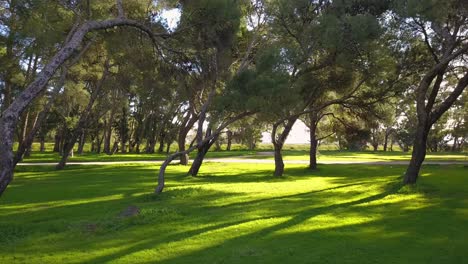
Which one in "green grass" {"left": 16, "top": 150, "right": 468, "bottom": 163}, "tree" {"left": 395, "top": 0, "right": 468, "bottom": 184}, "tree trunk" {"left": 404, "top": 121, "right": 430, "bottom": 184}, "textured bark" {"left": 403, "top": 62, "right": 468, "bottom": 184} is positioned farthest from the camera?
"green grass" {"left": 16, "top": 150, "right": 468, "bottom": 163}

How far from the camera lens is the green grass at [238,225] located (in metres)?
8.65

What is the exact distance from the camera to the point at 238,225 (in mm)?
11242

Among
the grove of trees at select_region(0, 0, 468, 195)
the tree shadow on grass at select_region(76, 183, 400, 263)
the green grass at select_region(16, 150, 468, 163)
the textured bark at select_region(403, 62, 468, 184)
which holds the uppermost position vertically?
the grove of trees at select_region(0, 0, 468, 195)

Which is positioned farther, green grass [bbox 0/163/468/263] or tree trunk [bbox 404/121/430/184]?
tree trunk [bbox 404/121/430/184]

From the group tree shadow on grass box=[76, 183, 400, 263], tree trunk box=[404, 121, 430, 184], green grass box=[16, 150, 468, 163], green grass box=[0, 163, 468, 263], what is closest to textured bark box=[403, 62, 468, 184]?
tree trunk box=[404, 121, 430, 184]

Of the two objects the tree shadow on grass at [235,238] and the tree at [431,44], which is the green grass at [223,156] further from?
the tree shadow on grass at [235,238]

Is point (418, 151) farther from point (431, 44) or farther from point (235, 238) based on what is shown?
point (235, 238)

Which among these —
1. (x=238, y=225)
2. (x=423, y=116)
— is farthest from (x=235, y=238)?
(x=423, y=116)

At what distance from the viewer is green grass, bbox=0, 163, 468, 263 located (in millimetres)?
8648

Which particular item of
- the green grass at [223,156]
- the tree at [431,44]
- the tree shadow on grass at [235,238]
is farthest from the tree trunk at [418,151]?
the green grass at [223,156]

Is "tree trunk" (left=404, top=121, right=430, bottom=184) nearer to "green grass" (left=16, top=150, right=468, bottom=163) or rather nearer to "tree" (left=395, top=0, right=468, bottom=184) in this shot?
"tree" (left=395, top=0, right=468, bottom=184)

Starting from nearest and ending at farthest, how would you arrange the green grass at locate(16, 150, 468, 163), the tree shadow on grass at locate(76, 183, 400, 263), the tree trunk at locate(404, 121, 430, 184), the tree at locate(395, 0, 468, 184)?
the tree shadow on grass at locate(76, 183, 400, 263) → the tree at locate(395, 0, 468, 184) → the tree trunk at locate(404, 121, 430, 184) → the green grass at locate(16, 150, 468, 163)

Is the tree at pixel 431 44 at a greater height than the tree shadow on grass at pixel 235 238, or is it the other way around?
the tree at pixel 431 44

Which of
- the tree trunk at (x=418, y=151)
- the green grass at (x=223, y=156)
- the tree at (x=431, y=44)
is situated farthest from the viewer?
the green grass at (x=223, y=156)
